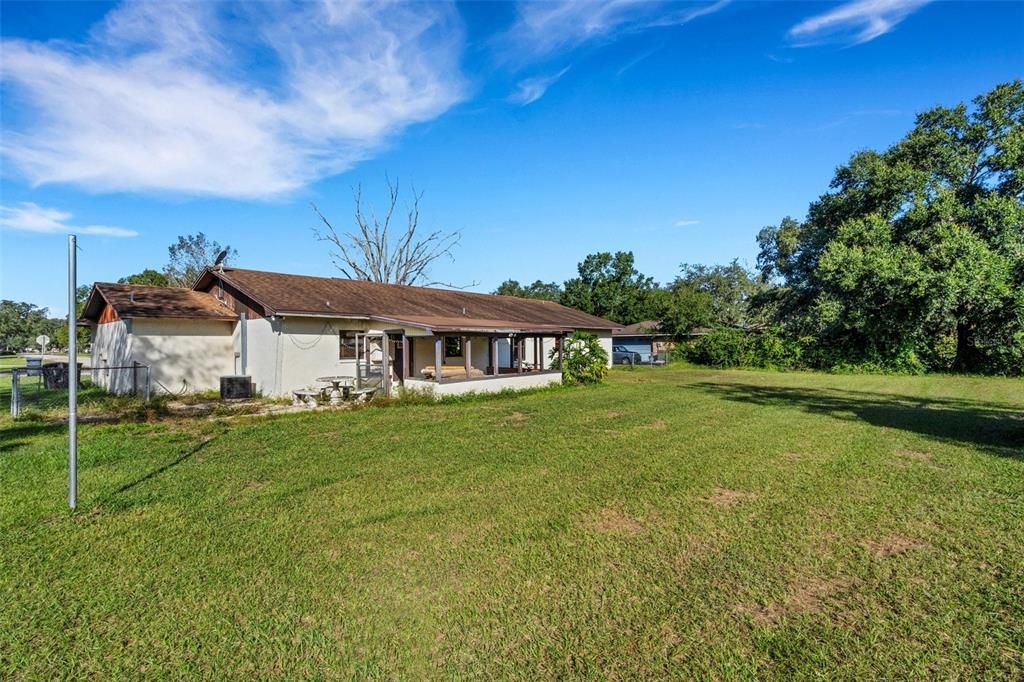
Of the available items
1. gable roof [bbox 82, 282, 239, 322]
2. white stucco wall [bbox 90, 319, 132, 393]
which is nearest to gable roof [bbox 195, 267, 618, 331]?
gable roof [bbox 82, 282, 239, 322]

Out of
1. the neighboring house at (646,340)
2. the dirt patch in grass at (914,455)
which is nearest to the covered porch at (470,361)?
the dirt patch in grass at (914,455)

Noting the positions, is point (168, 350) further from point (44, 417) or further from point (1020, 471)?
point (1020, 471)

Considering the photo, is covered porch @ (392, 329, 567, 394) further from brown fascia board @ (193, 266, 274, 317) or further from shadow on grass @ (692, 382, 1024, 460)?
shadow on grass @ (692, 382, 1024, 460)

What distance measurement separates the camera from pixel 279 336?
14.8 m

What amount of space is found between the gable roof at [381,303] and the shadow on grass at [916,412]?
7566 millimetres

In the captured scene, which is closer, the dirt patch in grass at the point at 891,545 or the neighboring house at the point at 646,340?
the dirt patch in grass at the point at 891,545

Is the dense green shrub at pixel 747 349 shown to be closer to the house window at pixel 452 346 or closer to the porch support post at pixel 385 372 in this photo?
the house window at pixel 452 346

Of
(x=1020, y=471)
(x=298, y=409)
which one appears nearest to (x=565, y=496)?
(x=1020, y=471)

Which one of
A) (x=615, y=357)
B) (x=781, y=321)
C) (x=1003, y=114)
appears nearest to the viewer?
(x=1003, y=114)

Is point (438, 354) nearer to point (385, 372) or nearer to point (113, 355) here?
point (385, 372)

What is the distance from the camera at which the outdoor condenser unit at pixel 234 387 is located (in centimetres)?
1454

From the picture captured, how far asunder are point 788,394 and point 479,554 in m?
14.5

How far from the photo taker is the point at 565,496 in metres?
5.48

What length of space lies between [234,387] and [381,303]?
581cm
